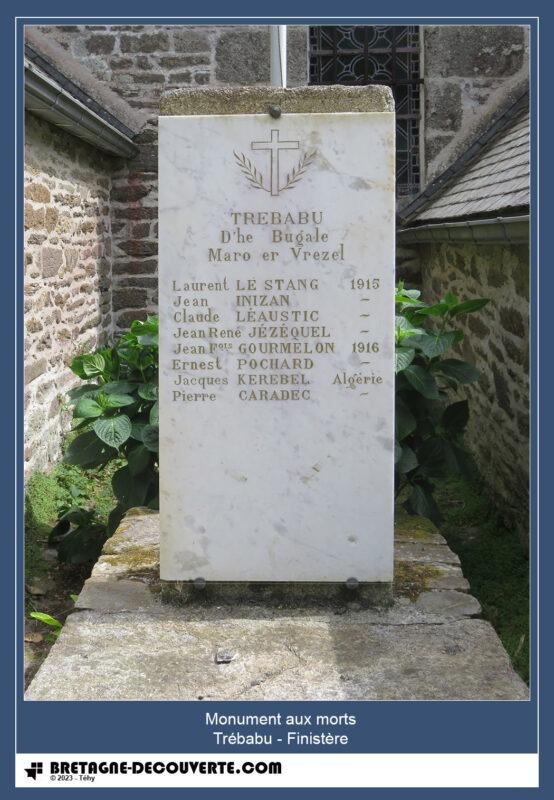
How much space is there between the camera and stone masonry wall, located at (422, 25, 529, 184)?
29.7 feet

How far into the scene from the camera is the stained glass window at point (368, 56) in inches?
369

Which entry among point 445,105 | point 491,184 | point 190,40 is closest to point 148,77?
point 190,40

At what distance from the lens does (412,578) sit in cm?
364

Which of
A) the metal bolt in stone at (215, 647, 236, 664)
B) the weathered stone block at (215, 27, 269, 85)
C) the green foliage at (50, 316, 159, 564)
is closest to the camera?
the metal bolt in stone at (215, 647, 236, 664)

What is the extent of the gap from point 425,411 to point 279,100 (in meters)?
1.73

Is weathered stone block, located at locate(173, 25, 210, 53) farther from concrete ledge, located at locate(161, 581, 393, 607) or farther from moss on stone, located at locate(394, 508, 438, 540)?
concrete ledge, located at locate(161, 581, 393, 607)

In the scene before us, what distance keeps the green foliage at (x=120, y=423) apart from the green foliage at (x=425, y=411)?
118cm

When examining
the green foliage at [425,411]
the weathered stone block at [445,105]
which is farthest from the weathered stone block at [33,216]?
the weathered stone block at [445,105]

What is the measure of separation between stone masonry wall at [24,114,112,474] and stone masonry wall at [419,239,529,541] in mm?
3071

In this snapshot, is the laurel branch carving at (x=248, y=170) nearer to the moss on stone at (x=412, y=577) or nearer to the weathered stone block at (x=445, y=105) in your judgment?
the moss on stone at (x=412, y=577)

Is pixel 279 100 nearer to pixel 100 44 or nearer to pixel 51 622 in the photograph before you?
pixel 51 622

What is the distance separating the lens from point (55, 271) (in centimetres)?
692

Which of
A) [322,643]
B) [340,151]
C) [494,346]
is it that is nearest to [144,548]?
[322,643]

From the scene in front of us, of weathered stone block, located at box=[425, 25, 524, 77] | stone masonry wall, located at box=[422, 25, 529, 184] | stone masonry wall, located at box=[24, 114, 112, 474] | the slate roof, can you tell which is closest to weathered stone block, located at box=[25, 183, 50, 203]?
stone masonry wall, located at box=[24, 114, 112, 474]
